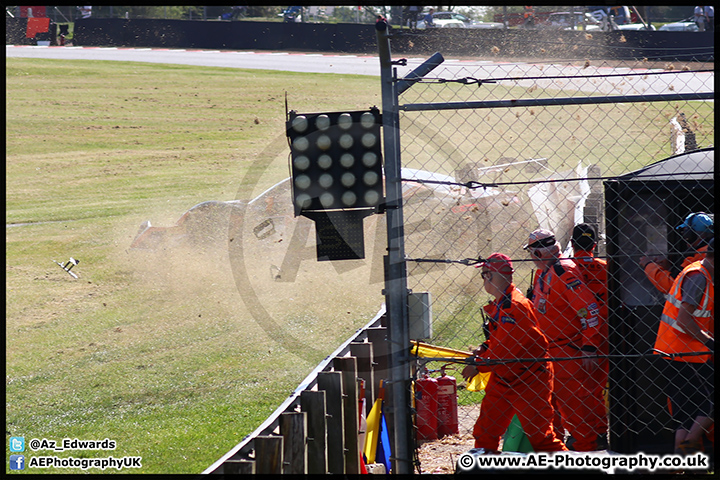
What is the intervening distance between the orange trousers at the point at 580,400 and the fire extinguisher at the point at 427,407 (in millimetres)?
1083

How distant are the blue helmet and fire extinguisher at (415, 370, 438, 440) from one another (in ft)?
8.30

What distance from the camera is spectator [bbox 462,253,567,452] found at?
5.08 m

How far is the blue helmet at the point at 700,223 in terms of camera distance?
4746mm

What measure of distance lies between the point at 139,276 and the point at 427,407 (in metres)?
7.70

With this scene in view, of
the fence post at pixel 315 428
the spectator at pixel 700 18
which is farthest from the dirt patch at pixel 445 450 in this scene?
the spectator at pixel 700 18

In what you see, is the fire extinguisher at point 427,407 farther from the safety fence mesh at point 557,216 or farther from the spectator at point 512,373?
the spectator at point 512,373

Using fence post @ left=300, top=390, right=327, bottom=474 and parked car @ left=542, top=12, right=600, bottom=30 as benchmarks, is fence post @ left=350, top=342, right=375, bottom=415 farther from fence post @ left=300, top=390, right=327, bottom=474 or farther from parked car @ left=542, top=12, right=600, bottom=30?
parked car @ left=542, top=12, right=600, bottom=30

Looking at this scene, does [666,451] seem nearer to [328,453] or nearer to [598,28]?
[328,453]

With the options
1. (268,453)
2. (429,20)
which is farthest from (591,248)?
(429,20)

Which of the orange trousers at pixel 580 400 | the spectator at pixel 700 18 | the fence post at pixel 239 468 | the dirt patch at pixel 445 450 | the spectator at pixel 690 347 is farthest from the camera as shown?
the spectator at pixel 700 18

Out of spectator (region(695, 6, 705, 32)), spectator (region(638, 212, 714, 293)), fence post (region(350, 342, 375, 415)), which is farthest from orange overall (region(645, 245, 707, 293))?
spectator (region(695, 6, 705, 32))

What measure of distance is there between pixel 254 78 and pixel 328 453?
78.3 ft

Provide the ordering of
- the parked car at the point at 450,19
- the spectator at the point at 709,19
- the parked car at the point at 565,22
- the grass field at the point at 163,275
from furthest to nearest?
1. the parked car at the point at 450,19
2. the spectator at the point at 709,19
3. the parked car at the point at 565,22
4. the grass field at the point at 163,275

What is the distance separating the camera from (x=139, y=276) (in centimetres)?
1245
